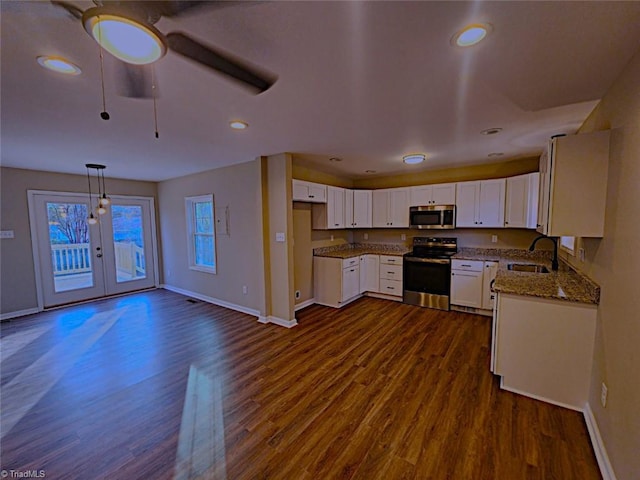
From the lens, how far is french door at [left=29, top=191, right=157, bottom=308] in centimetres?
471

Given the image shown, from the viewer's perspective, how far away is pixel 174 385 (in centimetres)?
255

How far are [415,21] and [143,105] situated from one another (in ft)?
6.91

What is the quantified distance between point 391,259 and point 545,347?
2831 mm

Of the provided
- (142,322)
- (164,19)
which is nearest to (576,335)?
(164,19)

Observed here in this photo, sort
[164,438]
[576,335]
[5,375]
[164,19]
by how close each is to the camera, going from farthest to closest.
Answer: [5,375] → [576,335] → [164,438] → [164,19]

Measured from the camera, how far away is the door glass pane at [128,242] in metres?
5.62

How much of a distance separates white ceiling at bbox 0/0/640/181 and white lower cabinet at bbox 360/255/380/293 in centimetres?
225

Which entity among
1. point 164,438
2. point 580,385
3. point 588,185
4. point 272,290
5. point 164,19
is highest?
point 164,19

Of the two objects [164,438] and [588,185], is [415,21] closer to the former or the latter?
[588,185]

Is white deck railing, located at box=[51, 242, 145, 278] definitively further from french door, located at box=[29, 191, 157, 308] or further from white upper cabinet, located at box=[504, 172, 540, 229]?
white upper cabinet, located at box=[504, 172, 540, 229]

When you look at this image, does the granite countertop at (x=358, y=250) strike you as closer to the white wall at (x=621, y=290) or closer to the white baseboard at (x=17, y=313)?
the white wall at (x=621, y=290)

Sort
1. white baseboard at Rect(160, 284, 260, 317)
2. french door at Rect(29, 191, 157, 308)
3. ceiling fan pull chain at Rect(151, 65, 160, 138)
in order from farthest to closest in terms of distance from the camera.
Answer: french door at Rect(29, 191, 157, 308), white baseboard at Rect(160, 284, 260, 317), ceiling fan pull chain at Rect(151, 65, 160, 138)

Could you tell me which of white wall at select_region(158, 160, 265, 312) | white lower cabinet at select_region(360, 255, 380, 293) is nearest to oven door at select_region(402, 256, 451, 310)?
white lower cabinet at select_region(360, 255, 380, 293)

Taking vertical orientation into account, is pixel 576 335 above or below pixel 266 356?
above
